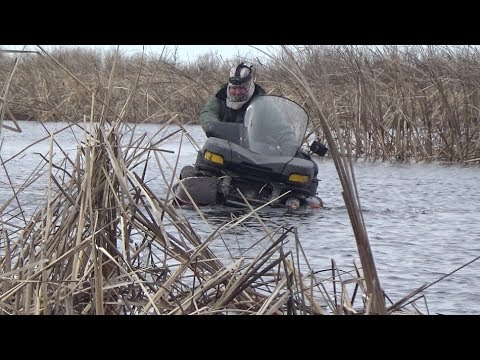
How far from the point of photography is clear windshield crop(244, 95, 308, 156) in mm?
13469

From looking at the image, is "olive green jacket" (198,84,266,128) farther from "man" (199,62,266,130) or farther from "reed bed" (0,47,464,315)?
"reed bed" (0,47,464,315)

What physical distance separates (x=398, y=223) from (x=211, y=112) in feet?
8.87

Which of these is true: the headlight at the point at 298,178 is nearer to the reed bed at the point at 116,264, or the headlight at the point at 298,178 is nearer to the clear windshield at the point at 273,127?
the clear windshield at the point at 273,127

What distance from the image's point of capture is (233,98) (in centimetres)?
1358

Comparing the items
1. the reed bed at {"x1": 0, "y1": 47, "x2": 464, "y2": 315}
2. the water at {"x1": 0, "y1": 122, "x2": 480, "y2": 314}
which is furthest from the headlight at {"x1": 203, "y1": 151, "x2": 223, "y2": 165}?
the reed bed at {"x1": 0, "y1": 47, "x2": 464, "y2": 315}

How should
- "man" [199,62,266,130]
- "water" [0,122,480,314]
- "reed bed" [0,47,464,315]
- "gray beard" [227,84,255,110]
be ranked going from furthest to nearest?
"gray beard" [227,84,255,110] → "man" [199,62,266,130] → "water" [0,122,480,314] → "reed bed" [0,47,464,315]

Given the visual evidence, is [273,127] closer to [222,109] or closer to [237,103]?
[237,103]

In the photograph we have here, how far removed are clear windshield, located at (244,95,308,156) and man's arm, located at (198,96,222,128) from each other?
38cm

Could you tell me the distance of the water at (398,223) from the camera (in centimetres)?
834

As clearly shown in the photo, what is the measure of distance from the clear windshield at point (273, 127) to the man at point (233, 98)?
0.14 m

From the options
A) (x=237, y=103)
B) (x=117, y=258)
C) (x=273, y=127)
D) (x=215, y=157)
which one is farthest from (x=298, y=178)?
(x=117, y=258)

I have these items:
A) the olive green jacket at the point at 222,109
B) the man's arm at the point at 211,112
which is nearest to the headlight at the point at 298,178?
the man's arm at the point at 211,112
